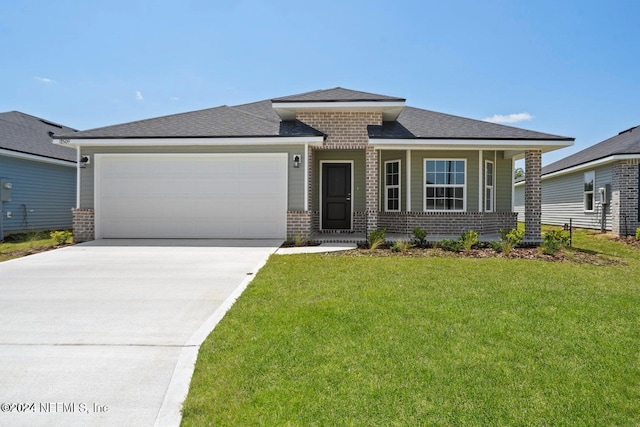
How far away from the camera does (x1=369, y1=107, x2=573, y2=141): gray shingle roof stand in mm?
11195

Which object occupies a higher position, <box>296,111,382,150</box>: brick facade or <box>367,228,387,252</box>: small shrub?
<box>296,111,382,150</box>: brick facade

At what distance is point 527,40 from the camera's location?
13.8 meters

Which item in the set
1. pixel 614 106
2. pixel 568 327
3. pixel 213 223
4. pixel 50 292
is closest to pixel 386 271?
pixel 568 327

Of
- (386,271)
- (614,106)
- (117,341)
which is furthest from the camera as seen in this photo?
(614,106)

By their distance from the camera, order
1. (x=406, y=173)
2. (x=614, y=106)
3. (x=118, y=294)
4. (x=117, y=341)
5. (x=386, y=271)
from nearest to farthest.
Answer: (x=117, y=341) < (x=118, y=294) < (x=386, y=271) < (x=406, y=173) < (x=614, y=106)

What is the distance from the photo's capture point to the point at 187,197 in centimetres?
1148

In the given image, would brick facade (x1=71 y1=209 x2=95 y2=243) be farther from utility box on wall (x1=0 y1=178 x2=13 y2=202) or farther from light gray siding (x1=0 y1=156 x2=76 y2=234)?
light gray siding (x1=0 y1=156 x2=76 y2=234)

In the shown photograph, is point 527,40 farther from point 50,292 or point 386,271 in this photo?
point 50,292

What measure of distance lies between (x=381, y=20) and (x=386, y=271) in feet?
29.6

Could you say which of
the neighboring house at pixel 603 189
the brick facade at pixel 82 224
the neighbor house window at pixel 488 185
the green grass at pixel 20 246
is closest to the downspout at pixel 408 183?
the neighbor house window at pixel 488 185

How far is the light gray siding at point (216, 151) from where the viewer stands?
11125mm

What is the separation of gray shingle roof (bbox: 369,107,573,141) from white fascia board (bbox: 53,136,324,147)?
7.20 feet

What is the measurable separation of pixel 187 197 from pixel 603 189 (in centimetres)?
1566

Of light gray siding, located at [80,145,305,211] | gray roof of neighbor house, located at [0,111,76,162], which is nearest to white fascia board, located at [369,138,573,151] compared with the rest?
Result: light gray siding, located at [80,145,305,211]
